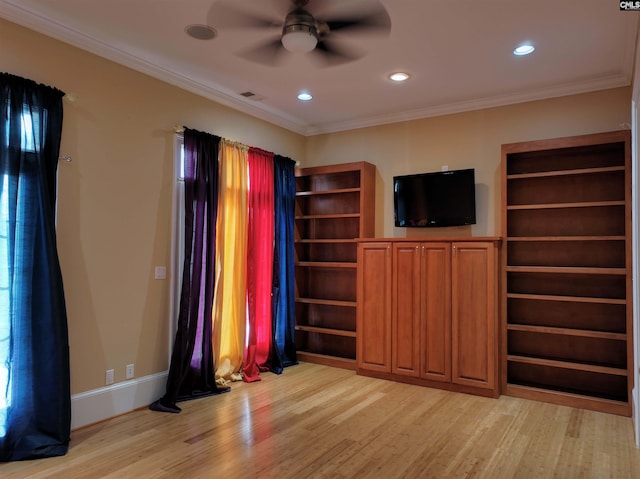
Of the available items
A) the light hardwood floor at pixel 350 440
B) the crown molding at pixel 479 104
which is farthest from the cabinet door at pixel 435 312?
the crown molding at pixel 479 104

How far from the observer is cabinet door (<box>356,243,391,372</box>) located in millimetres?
5000

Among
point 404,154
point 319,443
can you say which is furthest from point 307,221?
point 319,443

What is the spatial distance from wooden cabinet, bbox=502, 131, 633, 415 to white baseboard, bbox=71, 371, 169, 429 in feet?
11.1

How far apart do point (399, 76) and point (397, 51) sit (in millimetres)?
533

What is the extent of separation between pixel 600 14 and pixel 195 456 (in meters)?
4.19

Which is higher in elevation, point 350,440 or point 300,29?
point 300,29

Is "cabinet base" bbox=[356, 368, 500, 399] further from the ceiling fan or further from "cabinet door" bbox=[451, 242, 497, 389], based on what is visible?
the ceiling fan

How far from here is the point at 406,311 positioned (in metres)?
4.89

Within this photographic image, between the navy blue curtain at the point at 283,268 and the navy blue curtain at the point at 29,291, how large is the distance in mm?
2511

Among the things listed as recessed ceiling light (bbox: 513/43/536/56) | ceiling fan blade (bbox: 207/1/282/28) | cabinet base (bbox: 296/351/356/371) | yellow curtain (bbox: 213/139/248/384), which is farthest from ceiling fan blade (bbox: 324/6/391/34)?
cabinet base (bbox: 296/351/356/371)

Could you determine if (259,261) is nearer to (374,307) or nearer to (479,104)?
(374,307)

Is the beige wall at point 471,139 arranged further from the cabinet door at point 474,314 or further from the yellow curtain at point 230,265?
the yellow curtain at point 230,265

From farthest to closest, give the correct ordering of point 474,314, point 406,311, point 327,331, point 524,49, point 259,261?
point 327,331, point 259,261, point 406,311, point 474,314, point 524,49

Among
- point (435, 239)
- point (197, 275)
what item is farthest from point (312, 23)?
point (435, 239)
